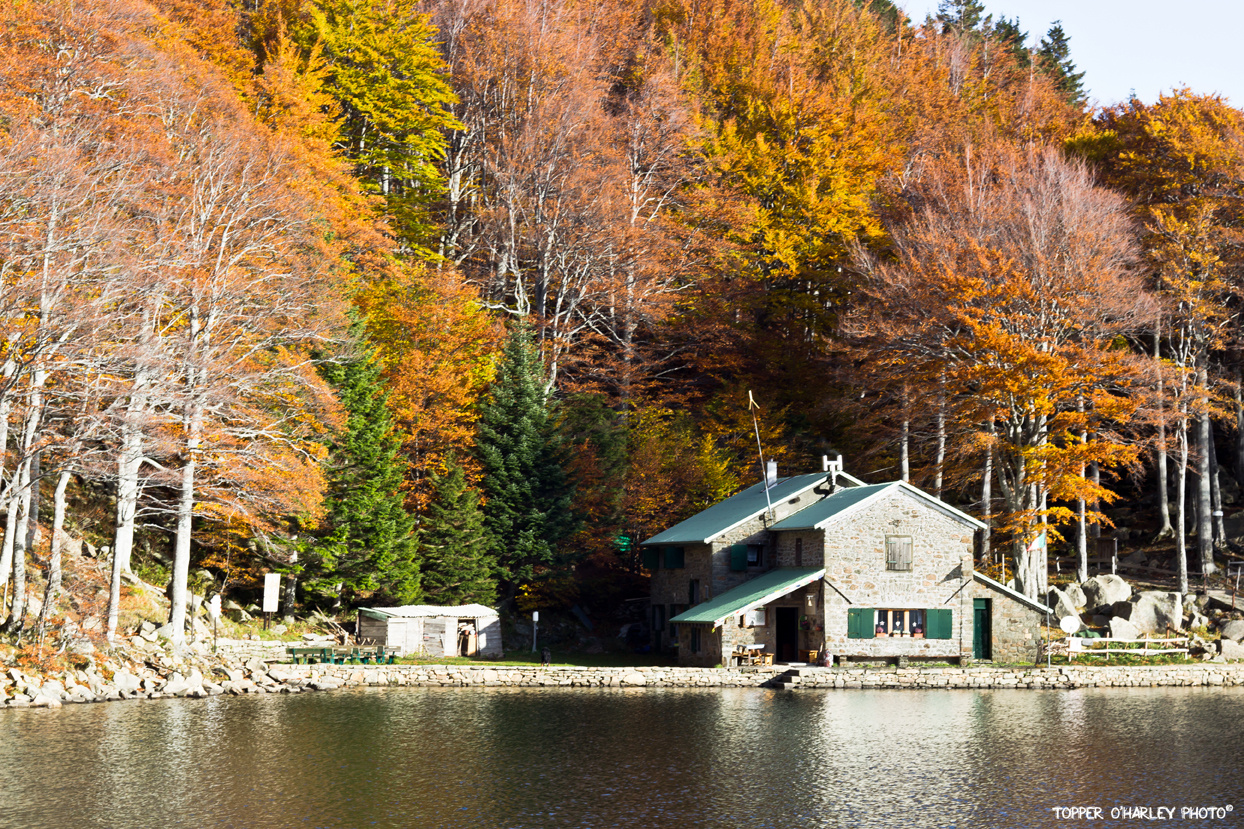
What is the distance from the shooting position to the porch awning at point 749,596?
4325 cm

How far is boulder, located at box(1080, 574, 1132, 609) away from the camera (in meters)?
50.3

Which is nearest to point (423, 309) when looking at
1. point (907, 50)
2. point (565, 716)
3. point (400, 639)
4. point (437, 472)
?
point (437, 472)

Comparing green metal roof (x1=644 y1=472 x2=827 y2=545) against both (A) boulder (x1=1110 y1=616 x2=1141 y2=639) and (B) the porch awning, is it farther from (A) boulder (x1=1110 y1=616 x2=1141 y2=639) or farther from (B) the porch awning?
(A) boulder (x1=1110 y1=616 x2=1141 y2=639)

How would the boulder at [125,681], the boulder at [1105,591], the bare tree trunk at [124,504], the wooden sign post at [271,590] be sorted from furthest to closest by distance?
the boulder at [1105,591] < the wooden sign post at [271,590] < the boulder at [125,681] < the bare tree trunk at [124,504]

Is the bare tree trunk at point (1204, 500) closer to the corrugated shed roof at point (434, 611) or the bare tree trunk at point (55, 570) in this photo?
the corrugated shed roof at point (434, 611)

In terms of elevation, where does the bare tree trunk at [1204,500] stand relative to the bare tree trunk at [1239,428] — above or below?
below

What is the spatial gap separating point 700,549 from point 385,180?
3226 cm

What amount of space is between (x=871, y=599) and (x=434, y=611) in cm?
1774

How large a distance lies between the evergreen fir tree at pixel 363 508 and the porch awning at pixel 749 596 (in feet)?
38.8

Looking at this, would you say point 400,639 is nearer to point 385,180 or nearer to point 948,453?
point 948,453

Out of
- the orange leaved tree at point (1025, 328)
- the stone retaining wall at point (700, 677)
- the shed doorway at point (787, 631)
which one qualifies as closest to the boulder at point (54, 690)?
the stone retaining wall at point (700, 677)

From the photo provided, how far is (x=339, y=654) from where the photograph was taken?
141ft

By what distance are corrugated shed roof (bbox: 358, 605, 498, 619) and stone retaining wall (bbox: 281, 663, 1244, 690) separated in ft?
12.9

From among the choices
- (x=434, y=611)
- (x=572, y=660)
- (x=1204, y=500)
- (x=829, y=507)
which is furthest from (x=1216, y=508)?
(x=434, y=611)
